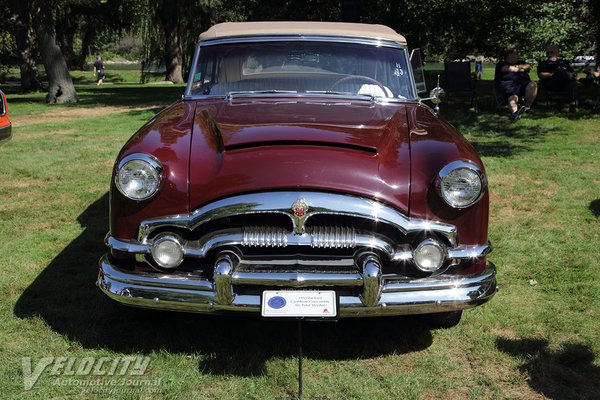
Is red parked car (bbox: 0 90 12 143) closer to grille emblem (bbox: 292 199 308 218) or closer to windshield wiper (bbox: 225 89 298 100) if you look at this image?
windshield wiper (bbox: 225 89 298 100)

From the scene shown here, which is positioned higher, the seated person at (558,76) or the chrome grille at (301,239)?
the seated person at (558,76)

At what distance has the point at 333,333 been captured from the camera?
11.5 feet

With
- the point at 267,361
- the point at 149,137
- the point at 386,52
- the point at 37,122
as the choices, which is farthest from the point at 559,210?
the point at 37,122

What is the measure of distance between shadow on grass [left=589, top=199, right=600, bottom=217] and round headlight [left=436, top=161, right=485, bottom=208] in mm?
3231

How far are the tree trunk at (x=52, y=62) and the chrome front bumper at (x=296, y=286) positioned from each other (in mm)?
16593

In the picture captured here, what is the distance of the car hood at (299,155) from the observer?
9.38 feet

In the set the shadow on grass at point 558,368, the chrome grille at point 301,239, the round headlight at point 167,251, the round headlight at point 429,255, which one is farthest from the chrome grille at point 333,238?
the shadow on grass at point 558,368

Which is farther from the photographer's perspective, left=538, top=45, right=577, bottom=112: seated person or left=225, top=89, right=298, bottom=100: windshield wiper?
left=538, top=45, right=577, bottom=112: seated person

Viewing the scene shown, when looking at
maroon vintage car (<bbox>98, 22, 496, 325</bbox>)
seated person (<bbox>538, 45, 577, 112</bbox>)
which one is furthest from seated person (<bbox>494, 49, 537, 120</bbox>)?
maroon vintage car (<bbox>98, 22, 496, 325</bbox>)

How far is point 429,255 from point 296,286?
26.5 inches

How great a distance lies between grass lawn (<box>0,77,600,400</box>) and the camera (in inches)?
117

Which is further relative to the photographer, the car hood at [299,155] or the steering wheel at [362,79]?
the steering wheel at [362,79]

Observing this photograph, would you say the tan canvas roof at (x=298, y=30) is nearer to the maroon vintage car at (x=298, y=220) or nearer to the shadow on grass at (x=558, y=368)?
the maroon vintage car at (x=298, y=220)

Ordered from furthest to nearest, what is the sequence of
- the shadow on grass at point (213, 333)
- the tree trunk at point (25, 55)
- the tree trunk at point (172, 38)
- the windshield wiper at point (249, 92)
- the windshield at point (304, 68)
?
the tree trunk at point (172, 38) < the tree trunk at point (25, 55) < the windshield at point (304, 68) < the windshield wiper at point (249, 92) < the shadow on grass at point (213, 333)
